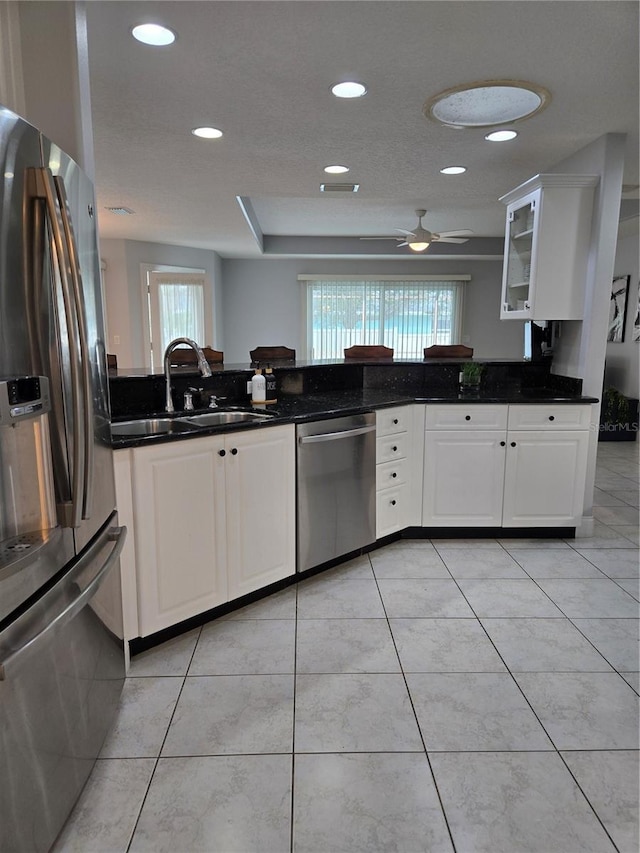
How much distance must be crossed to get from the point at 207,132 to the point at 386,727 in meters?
3.08

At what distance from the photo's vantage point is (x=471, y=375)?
397 cm

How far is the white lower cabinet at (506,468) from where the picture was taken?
339cm

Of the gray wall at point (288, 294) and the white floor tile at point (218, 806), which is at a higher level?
the gray wall at point (288, 294)

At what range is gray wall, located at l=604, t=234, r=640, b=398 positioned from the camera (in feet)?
22.1

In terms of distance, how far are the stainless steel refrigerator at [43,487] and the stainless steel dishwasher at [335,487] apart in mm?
1332

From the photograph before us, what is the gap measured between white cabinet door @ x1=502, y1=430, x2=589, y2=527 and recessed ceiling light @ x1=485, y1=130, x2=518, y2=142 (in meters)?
1.73

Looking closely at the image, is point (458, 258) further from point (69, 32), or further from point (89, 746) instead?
point (89, 746)

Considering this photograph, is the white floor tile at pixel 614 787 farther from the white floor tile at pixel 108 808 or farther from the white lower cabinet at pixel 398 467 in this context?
the white lower cabinet at pixel 398 467

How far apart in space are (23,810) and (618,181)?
387cm

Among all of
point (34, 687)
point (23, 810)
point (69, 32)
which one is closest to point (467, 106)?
point (69, 32)

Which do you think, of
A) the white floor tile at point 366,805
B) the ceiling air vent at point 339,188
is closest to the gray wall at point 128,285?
the ceiling air vent at point 339,188

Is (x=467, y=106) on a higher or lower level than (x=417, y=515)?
higher

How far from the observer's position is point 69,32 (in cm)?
164

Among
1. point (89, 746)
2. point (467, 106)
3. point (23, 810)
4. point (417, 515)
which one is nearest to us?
point (23, 810)
